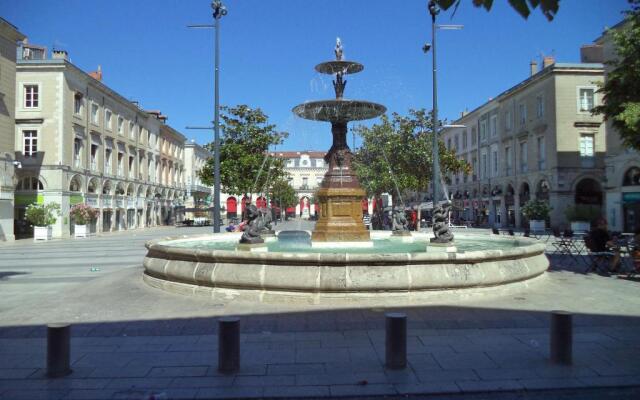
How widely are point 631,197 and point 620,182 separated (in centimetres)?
122

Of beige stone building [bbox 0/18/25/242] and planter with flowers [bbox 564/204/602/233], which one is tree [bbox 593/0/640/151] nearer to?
planter with flowers [bbox 564/204/602/233]

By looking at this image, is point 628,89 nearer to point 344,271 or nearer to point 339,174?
point 339,174

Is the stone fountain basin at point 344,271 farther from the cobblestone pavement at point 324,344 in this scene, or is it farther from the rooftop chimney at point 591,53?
the rooftop chimney at point 591,53

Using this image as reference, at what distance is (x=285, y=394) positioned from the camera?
14.2ft

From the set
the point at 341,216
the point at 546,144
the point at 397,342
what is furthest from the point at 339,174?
the point at 546,144

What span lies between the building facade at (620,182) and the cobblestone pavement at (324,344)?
22485mm

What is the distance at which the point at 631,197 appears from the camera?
28.2 meters

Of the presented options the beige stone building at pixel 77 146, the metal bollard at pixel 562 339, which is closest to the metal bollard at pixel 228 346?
the metal bollard at pixel 562 339

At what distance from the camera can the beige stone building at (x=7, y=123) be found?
28.9 m

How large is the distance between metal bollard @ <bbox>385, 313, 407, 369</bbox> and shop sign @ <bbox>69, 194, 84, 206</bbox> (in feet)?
116

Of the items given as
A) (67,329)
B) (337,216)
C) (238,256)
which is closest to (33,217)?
(337,216)

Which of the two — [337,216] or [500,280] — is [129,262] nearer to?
[337,216]

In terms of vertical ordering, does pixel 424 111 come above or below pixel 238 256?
above

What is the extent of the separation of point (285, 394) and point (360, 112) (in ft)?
32.6
